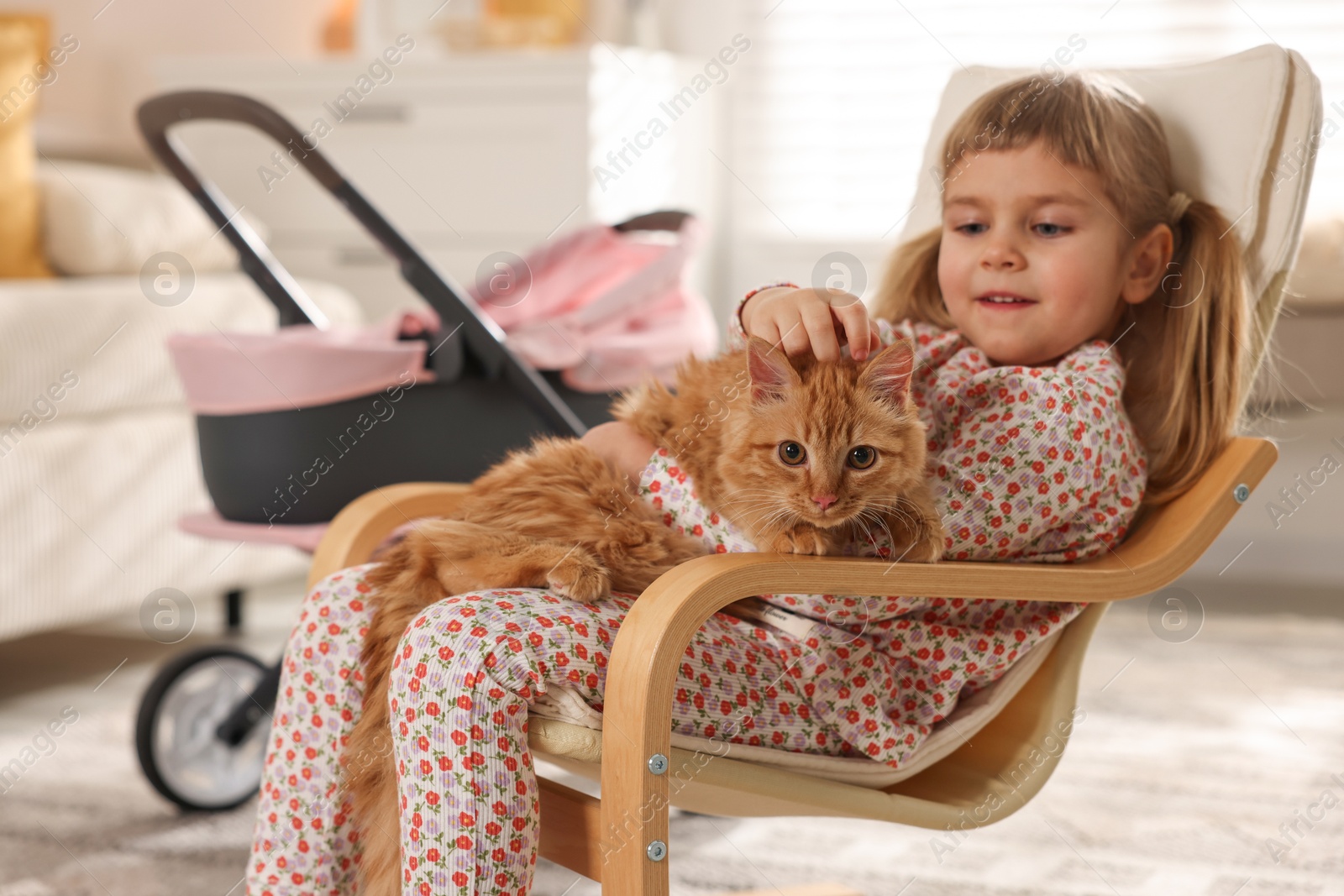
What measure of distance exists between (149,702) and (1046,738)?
3.94ft

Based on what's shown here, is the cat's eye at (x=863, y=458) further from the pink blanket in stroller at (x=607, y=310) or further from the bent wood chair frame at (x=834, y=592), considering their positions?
the pink blanket in stroller at (x=607, y=310)

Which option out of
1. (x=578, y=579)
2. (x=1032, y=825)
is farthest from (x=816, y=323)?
(x=1032, y=825)

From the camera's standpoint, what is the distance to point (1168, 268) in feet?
4.33

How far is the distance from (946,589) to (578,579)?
30 centimetres

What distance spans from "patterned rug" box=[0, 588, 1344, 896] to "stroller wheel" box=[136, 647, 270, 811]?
0.14 feet

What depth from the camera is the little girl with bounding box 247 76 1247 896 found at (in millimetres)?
985

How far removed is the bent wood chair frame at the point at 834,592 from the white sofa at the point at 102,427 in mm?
1084

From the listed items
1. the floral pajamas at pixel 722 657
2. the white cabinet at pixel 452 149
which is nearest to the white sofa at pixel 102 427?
the white cabinet at pixel 452 149

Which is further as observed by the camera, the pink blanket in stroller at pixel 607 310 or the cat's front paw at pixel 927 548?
the pink blanket in stroller at pixel 607 310

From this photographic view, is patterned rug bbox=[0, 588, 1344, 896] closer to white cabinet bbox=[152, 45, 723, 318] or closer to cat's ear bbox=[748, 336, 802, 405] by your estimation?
cat's ear bbox=[748, 336, 802, 405]

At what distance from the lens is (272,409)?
158 centimetres

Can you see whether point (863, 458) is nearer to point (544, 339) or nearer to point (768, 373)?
point (768, 373)

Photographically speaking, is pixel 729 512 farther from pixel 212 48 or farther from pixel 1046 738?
pixel 212 48

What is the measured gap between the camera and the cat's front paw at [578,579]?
106 centimetres
